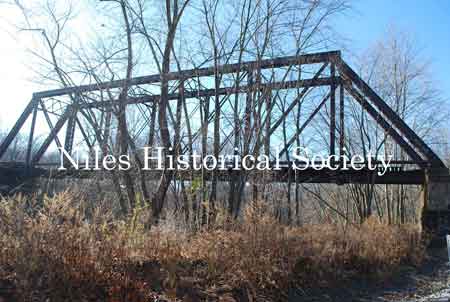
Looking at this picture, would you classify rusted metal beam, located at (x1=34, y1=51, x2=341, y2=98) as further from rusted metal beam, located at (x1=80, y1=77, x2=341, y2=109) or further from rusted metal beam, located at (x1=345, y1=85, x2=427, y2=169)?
rusted metal beam, located at (x1=345, y1=85, x2=427, y2=169)

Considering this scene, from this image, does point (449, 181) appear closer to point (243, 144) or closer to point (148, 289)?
point (243, 144)

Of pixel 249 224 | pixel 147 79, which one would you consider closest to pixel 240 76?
pixel 147 79

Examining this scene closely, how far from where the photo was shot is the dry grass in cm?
413

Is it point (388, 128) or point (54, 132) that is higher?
point (54, 132)

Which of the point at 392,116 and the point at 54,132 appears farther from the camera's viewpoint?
the point at 54,132

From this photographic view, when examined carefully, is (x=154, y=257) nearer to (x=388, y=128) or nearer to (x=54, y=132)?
(x=388, y=128)

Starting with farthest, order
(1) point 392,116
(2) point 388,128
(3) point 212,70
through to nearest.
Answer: (2) point 388,128 < (1) point 392,116 < (3) point 212,70

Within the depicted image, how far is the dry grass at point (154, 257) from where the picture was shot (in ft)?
13.6

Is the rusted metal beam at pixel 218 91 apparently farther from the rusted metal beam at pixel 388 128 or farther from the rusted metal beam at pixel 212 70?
the rusted metal beam at pixel 388 128

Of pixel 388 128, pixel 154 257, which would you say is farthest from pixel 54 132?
pixel 388 128

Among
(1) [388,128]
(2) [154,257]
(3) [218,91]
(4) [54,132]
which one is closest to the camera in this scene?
(2) [154,257]

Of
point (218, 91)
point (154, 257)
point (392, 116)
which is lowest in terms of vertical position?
point (154, 257)

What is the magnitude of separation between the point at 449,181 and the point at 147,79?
933 cm

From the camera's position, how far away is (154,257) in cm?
556
